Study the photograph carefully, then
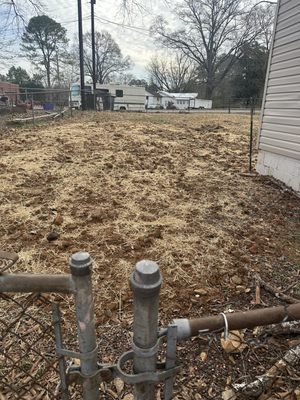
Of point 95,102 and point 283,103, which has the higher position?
point 95,102

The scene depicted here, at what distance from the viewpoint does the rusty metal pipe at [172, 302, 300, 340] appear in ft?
2.77

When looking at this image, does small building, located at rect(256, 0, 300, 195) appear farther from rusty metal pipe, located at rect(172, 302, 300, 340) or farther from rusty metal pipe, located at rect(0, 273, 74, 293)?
rusty metal pipe, located at rect(0, 273, 74, 293)

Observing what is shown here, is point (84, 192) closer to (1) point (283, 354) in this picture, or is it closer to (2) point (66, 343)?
(2) point (66, 343)

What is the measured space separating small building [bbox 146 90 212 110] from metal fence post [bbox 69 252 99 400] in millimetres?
43879

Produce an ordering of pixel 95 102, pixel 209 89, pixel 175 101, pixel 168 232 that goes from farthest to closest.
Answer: pixel 175 101, pixel 209 89, pixel 95 102, pixel 168 232

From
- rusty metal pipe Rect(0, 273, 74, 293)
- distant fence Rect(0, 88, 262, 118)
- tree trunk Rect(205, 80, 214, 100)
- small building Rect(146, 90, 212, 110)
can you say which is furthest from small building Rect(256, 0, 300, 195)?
tree trunk Rect(205, 80, 214, 100)

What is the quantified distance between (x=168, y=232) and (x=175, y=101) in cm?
4571

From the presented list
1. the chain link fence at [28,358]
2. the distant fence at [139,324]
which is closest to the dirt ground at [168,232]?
the chain link fence at [28,358]

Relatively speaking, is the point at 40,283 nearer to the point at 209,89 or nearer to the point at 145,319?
the point at 145,319

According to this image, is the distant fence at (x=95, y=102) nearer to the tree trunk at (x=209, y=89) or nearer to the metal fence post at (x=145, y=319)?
the tree trunk at (x=209, y=89)

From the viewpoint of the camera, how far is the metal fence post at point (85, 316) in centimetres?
82

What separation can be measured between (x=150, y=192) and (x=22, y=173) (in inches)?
86.3

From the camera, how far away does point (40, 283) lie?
2.81 ft

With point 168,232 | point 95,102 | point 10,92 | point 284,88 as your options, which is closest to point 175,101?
point 95,102
